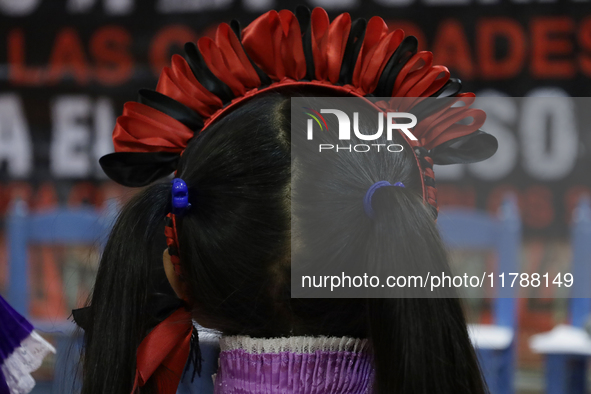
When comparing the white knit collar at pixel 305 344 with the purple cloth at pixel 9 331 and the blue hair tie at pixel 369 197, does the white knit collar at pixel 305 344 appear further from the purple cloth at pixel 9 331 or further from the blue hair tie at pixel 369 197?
the purple cloth at pixel 9 331

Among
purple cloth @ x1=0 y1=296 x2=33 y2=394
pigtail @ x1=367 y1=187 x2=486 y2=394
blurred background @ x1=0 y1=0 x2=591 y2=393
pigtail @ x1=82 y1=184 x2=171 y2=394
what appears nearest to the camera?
pigtail @ x1=367 y1=187 x2=486 y2=394

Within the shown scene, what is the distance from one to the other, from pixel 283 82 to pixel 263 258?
0.60 feet

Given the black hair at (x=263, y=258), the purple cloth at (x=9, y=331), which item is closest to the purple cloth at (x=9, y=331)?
the purple cloth at (x=9, y=331)

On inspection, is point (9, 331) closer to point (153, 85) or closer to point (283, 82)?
point (283, 82)

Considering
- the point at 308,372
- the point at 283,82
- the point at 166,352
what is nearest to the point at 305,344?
the point at 308,372

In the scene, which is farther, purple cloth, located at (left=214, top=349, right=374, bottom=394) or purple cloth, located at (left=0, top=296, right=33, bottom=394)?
purple cloth, located at (left=0, top=296, right=33, bottom=394)

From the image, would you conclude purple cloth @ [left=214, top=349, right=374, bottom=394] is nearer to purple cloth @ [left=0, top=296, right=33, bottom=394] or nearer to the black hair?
the black hair

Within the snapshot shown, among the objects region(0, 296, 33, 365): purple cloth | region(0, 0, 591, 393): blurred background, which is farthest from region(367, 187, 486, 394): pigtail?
region(0, 0, 591, 393): blurred background

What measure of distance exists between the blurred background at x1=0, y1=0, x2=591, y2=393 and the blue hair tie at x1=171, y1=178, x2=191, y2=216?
1.03 meters

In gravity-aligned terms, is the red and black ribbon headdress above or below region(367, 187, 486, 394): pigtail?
above

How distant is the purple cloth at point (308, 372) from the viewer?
1.61ft

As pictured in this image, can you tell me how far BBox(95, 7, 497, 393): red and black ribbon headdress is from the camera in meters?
0.55

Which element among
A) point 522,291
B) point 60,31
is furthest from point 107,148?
point 522,291

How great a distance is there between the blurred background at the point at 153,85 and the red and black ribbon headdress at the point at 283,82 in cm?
87
